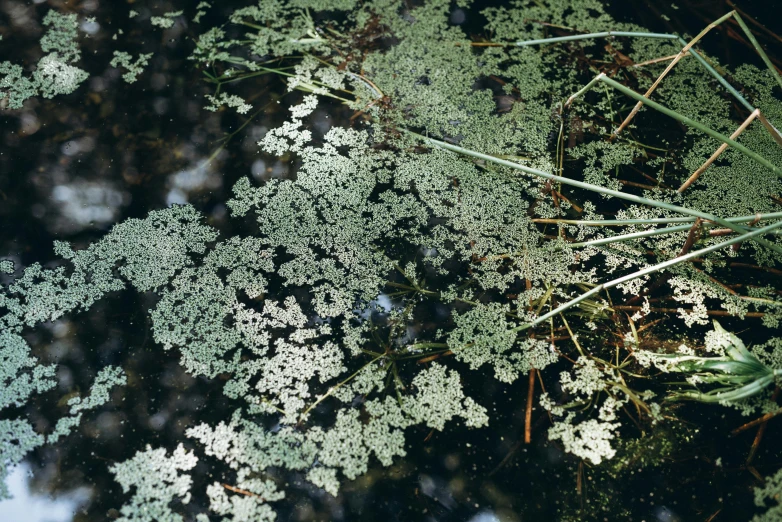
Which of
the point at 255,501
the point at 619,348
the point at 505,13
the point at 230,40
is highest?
the point at 505,13

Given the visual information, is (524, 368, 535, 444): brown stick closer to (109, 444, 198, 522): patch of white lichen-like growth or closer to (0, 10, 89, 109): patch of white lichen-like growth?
(109, 444, 198, 522): patch of white lichen-like growth

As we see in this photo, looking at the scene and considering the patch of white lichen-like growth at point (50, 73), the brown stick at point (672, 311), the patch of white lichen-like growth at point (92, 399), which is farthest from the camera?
the patch of white lichen-like growth at point (50, 73)

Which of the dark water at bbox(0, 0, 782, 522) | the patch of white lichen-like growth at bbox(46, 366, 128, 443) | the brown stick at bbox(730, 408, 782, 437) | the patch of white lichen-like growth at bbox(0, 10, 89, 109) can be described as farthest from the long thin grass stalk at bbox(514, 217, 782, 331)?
the patch of white lichen-like growth at bbox(0, 10, 89, 109)

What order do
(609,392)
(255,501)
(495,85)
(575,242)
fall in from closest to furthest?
(255,501)
(609,392)
(575,242)
(495,85)

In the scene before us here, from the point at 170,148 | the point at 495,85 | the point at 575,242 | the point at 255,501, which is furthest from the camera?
the point at 495,85

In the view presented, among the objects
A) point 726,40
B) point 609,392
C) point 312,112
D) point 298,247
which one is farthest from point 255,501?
point 726,40

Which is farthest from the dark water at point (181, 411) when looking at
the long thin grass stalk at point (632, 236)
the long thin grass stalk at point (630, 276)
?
the long thin grass stalk at point (632, 236)

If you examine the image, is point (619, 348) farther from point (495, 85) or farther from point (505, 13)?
point (505, 13)

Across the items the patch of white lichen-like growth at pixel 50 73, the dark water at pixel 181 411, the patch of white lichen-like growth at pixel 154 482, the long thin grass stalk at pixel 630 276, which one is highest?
the long thin grass stalk at pixel 630 276

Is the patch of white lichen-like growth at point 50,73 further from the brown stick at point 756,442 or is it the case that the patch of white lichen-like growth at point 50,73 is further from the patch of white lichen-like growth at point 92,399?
the brown stick at point 756,442
